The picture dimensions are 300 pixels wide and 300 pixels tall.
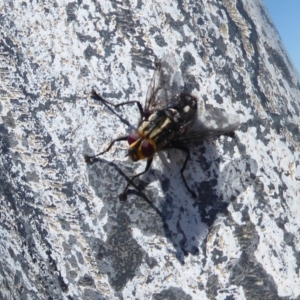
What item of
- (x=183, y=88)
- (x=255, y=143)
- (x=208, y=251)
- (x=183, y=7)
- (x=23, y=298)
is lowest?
(x=23, y=298)

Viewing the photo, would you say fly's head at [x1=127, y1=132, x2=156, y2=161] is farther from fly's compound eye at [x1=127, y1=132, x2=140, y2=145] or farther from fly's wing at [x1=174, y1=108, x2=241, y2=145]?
fly's wing at [x1=174, y1=108, x2=241, y2=145]

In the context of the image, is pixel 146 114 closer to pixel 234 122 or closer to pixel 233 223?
pixel 234 122

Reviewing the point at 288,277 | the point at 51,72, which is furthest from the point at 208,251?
the point at 51,72

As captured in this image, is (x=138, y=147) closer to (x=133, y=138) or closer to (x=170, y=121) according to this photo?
(x=133, y=138)

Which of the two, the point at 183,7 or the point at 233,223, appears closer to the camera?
the point at 233,223

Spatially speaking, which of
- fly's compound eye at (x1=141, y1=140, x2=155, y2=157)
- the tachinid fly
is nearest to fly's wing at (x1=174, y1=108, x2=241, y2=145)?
the tachinid fly

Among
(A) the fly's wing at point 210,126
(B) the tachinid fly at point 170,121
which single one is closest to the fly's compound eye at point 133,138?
(B) the tachinid fly at point 170,121

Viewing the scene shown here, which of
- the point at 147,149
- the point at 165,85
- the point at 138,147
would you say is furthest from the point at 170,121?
the point at 138,147
